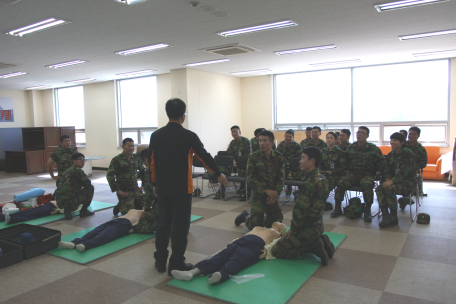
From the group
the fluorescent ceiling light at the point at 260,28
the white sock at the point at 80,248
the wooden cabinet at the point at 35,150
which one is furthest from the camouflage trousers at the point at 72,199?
the wooden cabinet at the point at 35,150

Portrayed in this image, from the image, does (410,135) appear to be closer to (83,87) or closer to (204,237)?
(204,237)

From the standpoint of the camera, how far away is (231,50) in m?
7.29

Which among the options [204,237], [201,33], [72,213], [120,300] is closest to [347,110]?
[201,33]

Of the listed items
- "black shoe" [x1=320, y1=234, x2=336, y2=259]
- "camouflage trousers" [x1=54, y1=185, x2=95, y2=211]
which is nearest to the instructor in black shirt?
"black shoe" [x1=320, y1=234, x2=336, y2=259]

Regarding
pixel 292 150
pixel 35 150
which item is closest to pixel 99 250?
pixel 292 150

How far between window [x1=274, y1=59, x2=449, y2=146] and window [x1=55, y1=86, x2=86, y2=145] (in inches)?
308

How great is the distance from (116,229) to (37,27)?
3597mm

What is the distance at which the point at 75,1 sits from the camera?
429 cm

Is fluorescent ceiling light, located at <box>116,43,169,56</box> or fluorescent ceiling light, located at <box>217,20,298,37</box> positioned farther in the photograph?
fluorescent ceiling light, located at <box>116,43,169,56</box>

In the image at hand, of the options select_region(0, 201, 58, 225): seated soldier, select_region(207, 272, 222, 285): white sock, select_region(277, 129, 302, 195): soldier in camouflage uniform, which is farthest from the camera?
select_region(277, 129, 302, 195): soldier in camouflage uniform

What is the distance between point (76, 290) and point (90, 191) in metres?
2.94

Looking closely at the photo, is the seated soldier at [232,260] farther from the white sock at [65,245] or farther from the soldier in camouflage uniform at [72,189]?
the soldier in camouflage uniform at [72,189]

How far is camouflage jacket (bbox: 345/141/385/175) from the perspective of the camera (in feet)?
17.7

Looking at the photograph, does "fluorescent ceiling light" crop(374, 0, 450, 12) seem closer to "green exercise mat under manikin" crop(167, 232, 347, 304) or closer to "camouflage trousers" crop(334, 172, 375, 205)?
"camouflage trousers" crop(334, 172, 375, 205)
